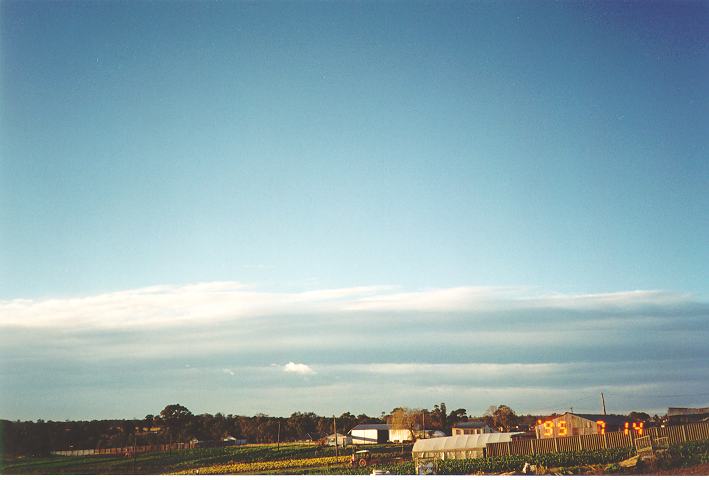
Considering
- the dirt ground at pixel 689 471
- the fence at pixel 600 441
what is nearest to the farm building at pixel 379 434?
the fence at pixel 600 441

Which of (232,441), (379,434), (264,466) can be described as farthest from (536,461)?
(232,441)

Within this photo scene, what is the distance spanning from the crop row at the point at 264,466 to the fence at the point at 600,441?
22.9 ft

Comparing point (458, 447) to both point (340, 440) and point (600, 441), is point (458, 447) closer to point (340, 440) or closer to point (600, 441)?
point (600, 441)

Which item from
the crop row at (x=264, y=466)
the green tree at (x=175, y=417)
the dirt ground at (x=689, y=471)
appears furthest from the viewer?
the green tree at (x=175, y=417)

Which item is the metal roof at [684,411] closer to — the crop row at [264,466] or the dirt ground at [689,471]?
the dirt ground at [689,471]

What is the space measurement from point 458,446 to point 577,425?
6670 millimetres

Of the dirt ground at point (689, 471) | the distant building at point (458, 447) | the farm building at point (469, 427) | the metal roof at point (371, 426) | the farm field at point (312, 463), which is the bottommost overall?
the dirt ground at point (689, 471)

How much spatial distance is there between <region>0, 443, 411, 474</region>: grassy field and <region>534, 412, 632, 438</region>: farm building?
567 cm

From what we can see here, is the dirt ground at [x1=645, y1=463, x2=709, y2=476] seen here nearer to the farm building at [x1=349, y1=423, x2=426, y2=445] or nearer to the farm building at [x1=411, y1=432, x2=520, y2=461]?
the farm building at [x1=411, y1=432, x2=520, y2=461]

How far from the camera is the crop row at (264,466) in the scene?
2383 centimetres

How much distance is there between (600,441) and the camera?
2022cm

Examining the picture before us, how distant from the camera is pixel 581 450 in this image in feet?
65.3

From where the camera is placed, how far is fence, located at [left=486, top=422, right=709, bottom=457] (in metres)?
19.5

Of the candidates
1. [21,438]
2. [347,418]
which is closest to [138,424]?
[21,438]
